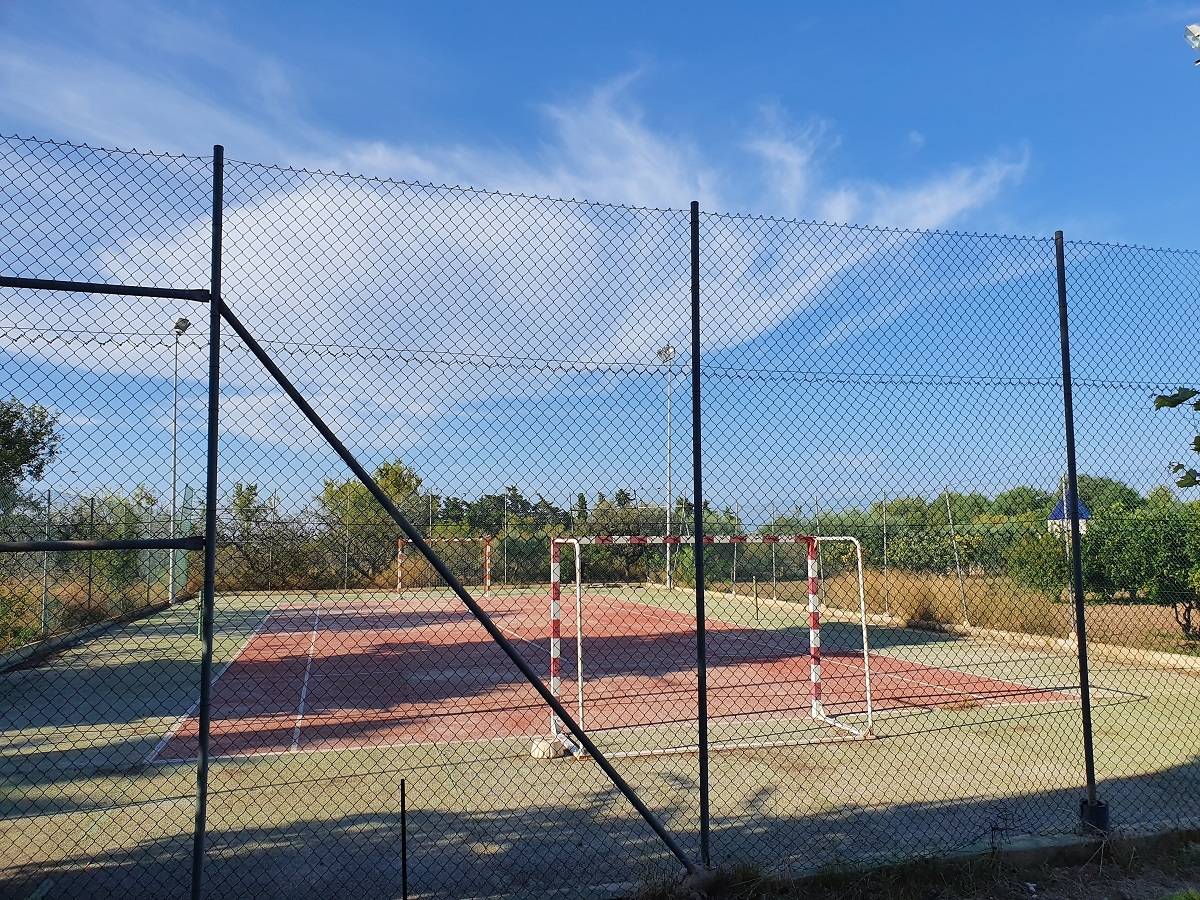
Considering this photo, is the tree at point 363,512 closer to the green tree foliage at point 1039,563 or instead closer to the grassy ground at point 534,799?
the grassy ground at point 534,799

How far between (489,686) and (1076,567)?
9.09m

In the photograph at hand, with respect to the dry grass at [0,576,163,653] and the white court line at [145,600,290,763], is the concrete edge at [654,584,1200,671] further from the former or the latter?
the dry grass at [0,576,163,653]

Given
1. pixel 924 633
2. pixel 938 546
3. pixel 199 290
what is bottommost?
pixel 924 633

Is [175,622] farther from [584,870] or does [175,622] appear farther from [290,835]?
[584,870]

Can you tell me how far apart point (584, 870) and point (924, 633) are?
15.4m

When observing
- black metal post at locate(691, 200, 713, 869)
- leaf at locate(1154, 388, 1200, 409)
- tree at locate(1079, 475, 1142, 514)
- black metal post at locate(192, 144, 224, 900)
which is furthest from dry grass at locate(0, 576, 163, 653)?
tree at locate(1079, 475, 1142, 514)

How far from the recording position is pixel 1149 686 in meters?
12.2

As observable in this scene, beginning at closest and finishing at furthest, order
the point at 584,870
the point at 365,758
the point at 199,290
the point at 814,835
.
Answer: the point at 199,290, the point at 584,870, the point at 814,835, the point at 365,758

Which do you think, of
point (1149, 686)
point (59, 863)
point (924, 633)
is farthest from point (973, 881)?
point (924, 633)

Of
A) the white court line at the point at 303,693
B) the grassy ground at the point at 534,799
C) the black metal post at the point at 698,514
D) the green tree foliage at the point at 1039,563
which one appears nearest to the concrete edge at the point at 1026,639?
the green tree foliage at the point at 1039,563

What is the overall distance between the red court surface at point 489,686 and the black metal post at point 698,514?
5.29m

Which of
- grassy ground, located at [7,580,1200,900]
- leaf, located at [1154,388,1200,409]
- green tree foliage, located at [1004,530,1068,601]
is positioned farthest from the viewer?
green tree foliage, located at [1004,530,1068,601]

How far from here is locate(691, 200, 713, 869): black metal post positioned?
4.48m

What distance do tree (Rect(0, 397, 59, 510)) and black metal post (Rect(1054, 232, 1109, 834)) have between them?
5.47 m
